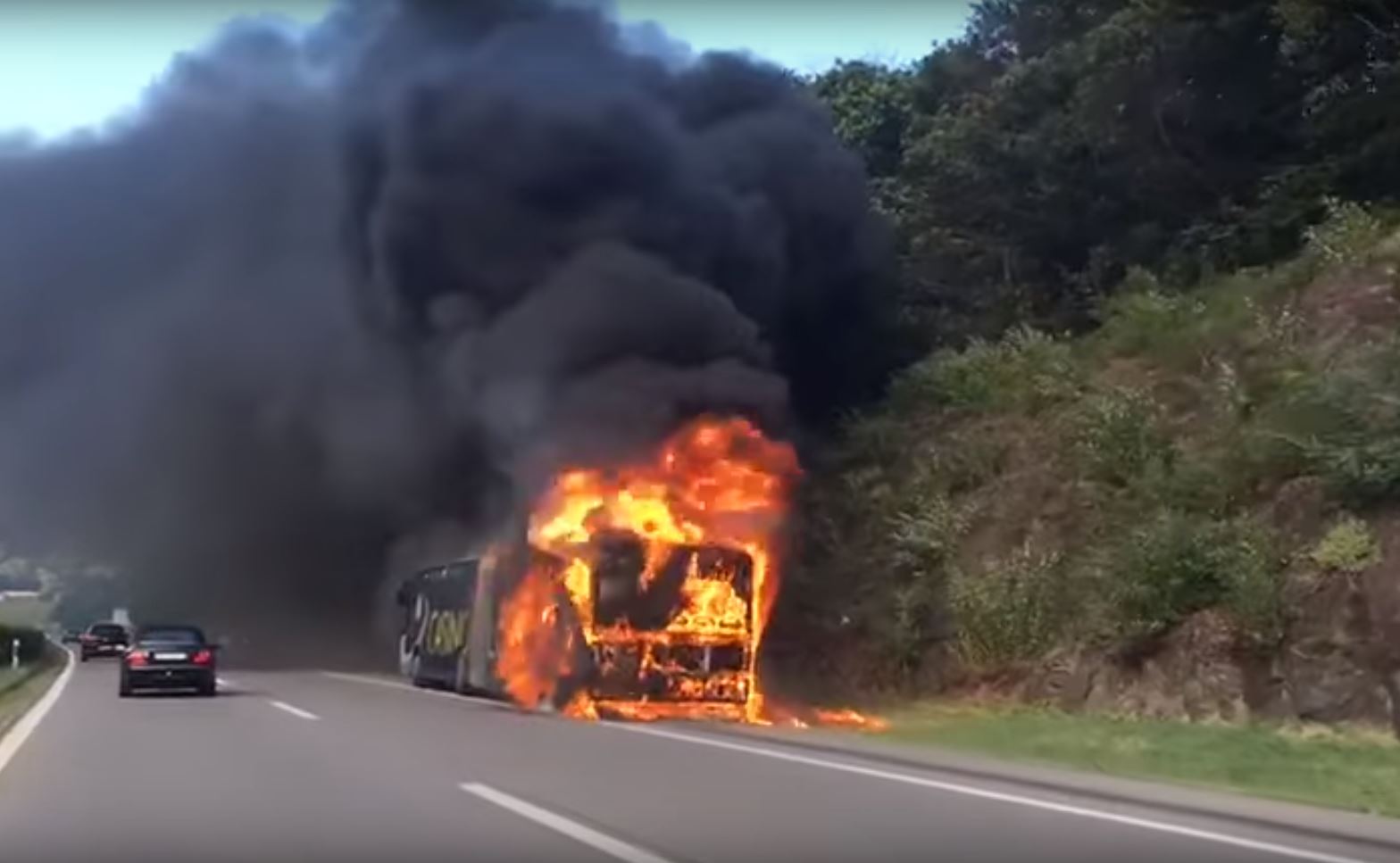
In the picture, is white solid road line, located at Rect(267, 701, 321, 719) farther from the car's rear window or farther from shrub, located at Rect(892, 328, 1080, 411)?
shrub, located at Rect(892, 328, 1080, 411)

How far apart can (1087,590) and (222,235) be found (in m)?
27.3

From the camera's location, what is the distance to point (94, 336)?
53281mm

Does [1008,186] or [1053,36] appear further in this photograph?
[1053,36]

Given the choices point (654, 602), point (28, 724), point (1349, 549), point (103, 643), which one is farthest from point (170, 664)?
point (103, 643)

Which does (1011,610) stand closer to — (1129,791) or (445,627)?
(445,627)

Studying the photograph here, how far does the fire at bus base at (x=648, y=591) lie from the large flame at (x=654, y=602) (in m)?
0.02

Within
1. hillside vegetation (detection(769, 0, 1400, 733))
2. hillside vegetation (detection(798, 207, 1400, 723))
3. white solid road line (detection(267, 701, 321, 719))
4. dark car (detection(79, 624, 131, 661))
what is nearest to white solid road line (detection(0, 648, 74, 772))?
white solid road line (detection(267, 701, 321, 719))

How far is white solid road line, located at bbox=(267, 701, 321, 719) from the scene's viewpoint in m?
28.8

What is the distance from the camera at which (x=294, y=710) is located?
30625 mm

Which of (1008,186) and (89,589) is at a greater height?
(1008,186)

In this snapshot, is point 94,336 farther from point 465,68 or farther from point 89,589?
point 89,589

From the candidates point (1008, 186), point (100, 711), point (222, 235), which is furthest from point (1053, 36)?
point (100, 711)

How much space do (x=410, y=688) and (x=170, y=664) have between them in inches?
241

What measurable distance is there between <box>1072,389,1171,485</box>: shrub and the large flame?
6.82 meters
